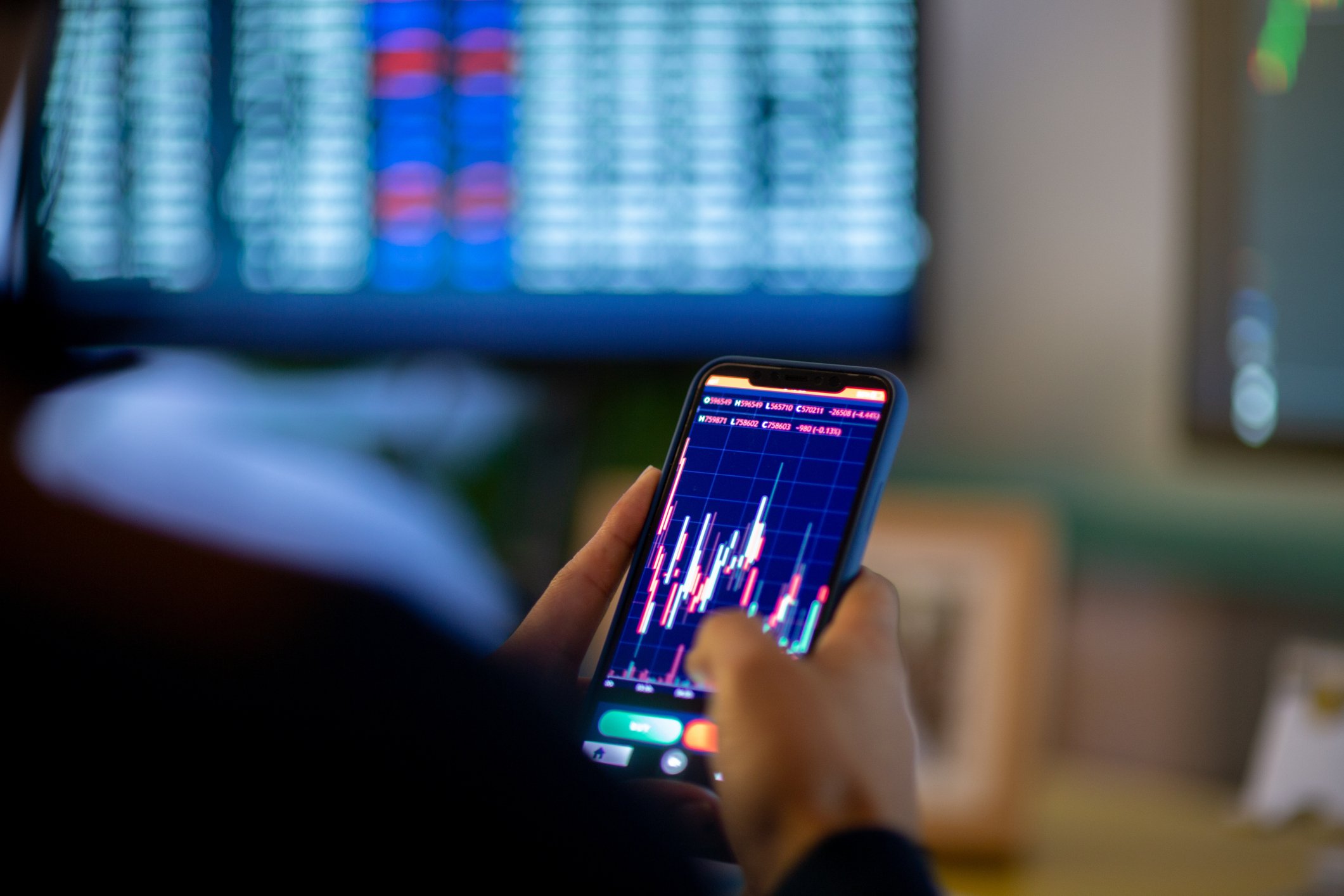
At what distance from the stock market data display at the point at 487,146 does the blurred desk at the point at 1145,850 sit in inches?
19.7

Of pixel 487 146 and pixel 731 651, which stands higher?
pixel 487 146

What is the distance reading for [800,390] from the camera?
1.82 ft

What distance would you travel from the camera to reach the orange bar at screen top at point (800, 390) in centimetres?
54

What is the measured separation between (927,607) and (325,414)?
0.74 meters

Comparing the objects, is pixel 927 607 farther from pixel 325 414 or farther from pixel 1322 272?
pixel 325 414

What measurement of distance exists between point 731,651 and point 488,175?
0.86 meters

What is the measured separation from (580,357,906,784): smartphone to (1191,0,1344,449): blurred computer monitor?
56 cm

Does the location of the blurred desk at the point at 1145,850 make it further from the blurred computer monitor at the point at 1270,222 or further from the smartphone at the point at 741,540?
the smartphone at the point at 741,540

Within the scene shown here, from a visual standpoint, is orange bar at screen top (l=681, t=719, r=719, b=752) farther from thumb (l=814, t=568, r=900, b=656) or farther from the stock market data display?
the stock market data display

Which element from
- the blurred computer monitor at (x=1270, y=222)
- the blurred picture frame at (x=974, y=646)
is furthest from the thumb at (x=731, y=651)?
the blurred computer monitor at (x=1270, y=222)

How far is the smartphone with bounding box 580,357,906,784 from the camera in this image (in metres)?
0.49

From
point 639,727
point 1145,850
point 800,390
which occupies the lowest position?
point 1145,850

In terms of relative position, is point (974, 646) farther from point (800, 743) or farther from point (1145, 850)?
point (800, 743)

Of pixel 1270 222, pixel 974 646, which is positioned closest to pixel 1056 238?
pixel 1270 222
